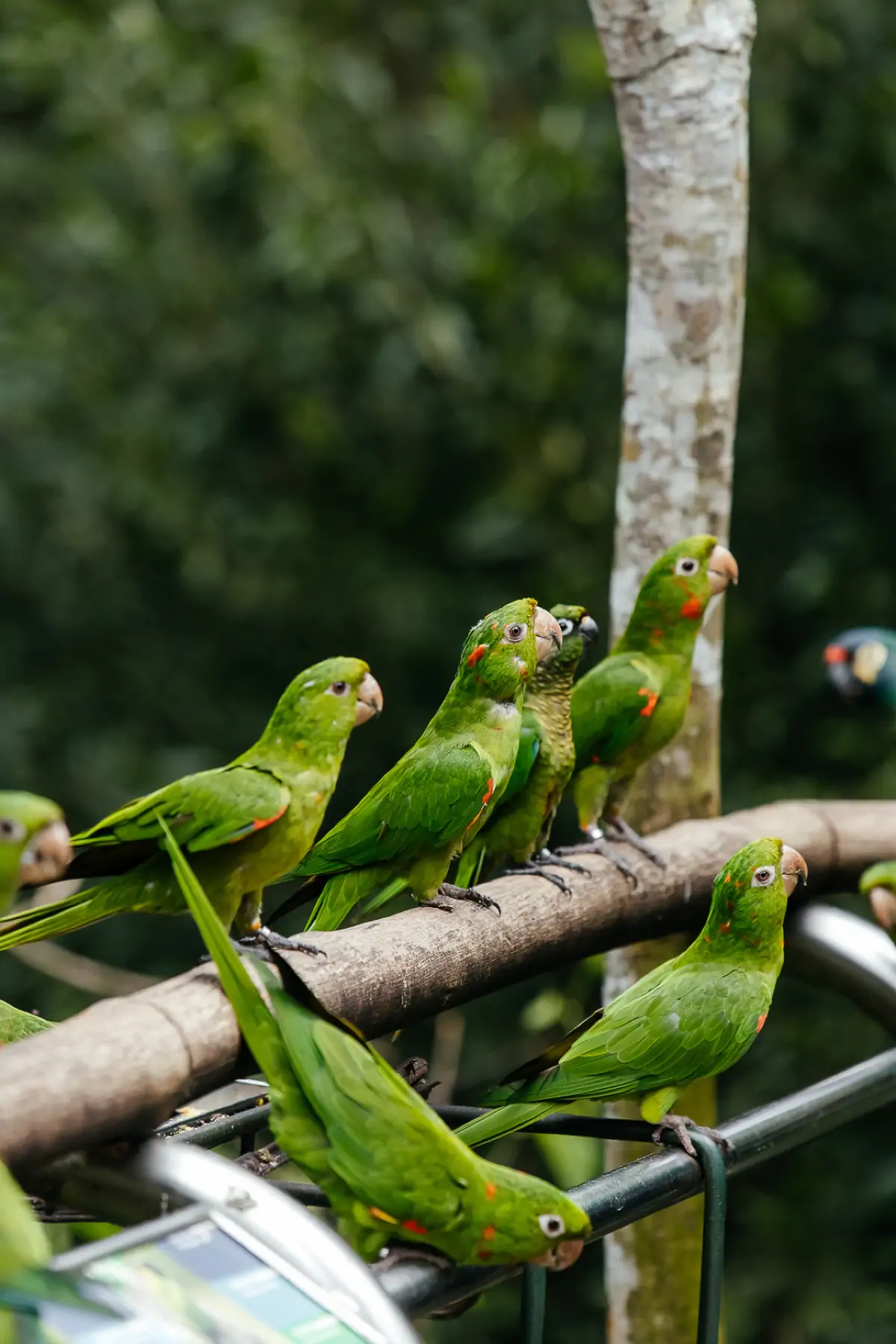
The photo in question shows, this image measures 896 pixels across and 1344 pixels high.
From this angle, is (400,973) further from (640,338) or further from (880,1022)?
(640,338)

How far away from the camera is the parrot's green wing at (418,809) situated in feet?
7.20

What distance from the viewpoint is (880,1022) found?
2.40 metres

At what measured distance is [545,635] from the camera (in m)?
2.26

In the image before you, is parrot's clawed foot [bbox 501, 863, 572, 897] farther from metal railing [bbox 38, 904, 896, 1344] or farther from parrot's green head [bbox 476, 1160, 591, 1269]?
parrot's green head [bbox 476, 1160, 591, 1269]

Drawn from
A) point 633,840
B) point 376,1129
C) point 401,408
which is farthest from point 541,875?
point 401,408

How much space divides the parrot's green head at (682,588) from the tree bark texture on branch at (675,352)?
0.29 m

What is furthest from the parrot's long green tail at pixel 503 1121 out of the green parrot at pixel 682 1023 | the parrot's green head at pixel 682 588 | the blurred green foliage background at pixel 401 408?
the blurred green foliage background at pixel 401 408

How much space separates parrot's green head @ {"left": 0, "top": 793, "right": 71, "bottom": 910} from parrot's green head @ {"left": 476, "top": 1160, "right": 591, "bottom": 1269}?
0.53 meters

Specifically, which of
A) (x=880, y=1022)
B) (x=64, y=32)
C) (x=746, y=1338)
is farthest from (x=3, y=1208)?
(x=64, y=32)

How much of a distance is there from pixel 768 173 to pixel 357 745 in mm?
2058

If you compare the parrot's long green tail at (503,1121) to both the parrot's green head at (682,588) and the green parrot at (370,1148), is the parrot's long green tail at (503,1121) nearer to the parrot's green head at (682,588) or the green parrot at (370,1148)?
the green parrot at (370,1148)

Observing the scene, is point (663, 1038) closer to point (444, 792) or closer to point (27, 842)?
point (444, 792)

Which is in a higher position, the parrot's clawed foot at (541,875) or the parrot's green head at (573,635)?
the parrot's green head at (573,635)

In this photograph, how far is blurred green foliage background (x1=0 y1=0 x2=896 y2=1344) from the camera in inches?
165
